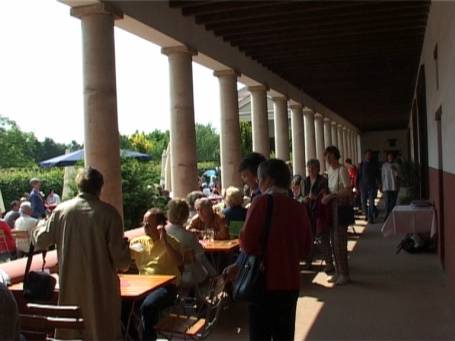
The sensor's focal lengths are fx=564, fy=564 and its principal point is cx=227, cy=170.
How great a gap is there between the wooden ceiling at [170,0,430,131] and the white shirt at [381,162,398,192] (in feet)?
8.08

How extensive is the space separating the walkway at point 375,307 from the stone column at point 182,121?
7.42 ft

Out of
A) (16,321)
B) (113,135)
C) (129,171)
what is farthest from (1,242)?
(16,321)

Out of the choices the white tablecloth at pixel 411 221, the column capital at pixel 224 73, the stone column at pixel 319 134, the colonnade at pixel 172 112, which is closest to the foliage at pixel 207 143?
the stone column at pixel 319 134

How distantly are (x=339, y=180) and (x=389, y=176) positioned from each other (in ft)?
19.2

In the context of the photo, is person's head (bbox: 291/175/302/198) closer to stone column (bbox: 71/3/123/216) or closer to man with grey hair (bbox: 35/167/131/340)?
stone column (bbox: 71/3/123/216)

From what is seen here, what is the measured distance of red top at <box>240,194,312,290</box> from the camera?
3295 mm

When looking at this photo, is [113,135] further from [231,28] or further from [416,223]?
[416,223]

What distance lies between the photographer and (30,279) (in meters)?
3.85

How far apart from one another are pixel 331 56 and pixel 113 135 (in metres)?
7.09

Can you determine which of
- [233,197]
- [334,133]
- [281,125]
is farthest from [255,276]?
[334,133]

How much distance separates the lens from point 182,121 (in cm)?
855

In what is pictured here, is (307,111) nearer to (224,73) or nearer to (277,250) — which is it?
(224,73)

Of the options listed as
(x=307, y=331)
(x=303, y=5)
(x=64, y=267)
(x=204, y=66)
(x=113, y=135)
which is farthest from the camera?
(x=204, y=66)

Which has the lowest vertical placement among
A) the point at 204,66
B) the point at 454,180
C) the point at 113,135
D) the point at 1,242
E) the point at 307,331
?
the point at 307,331
